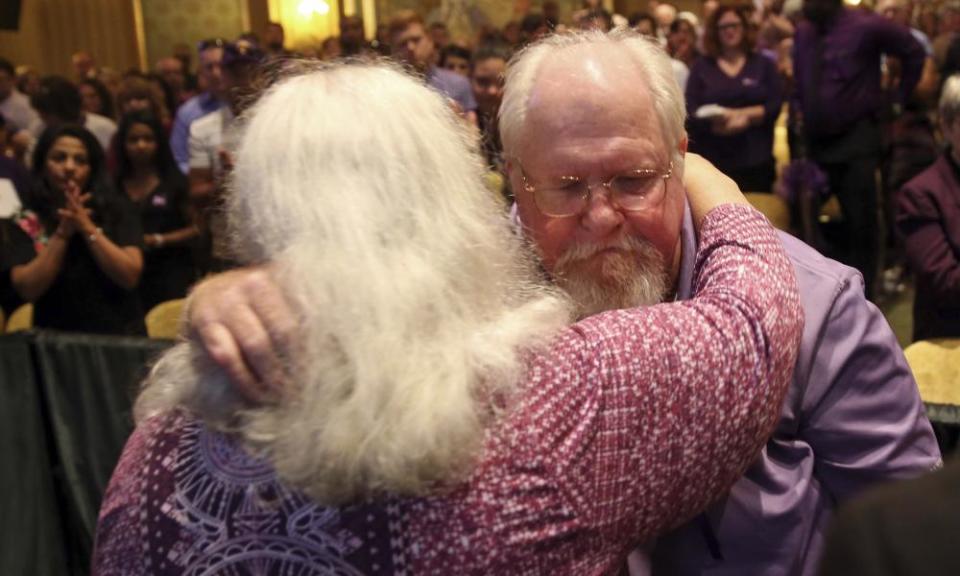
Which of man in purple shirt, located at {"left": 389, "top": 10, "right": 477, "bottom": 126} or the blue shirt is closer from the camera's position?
Answer: man in purple shirt, located at {"left": 389, "top": 10, "right": 477, "bottom": 126}

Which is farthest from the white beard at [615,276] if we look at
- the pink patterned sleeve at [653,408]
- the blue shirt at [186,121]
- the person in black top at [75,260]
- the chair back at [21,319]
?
the blue shirt at [186,121]

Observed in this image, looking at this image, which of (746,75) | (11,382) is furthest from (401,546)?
(746,75)

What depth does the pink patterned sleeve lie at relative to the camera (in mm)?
1066

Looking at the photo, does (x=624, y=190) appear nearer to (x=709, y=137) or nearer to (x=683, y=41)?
(x=709, y=137)

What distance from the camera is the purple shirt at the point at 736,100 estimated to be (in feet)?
19.0

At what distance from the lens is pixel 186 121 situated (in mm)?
6262

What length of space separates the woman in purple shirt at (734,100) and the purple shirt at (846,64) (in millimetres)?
251

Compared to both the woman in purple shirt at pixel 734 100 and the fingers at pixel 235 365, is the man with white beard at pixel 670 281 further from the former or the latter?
the woman in purple shirt at pixel 734 100

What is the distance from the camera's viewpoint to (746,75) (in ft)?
19.2

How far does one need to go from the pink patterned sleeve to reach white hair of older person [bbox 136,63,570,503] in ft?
0.19

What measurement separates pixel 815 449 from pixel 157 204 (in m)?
3.74

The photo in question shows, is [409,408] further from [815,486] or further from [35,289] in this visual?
[35,289]

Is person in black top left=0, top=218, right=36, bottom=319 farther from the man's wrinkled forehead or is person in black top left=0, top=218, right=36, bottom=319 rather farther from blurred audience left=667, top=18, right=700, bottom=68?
blurred audience left=667, top=18, right=700, bottom=68

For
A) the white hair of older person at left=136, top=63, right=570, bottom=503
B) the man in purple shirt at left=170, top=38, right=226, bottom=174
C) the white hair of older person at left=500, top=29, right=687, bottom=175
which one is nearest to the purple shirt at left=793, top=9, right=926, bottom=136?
the man in purple shirt at left=170, top=38, right=226, bottom=174
